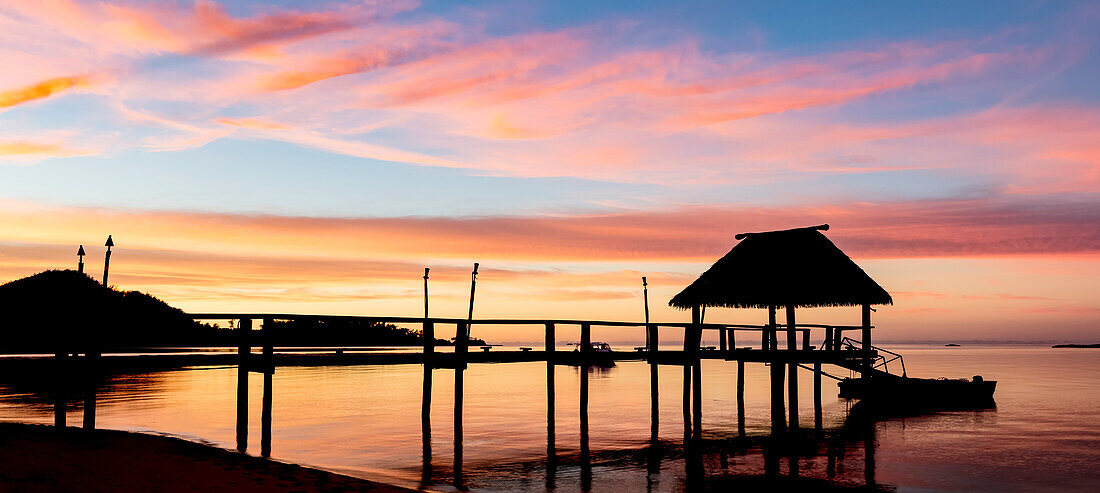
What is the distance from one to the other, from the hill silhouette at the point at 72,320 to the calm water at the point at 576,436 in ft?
9.98

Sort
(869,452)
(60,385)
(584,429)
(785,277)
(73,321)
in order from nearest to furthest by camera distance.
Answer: (60,385)
(73,321)
(869,452)
(584,429)
(785,277)

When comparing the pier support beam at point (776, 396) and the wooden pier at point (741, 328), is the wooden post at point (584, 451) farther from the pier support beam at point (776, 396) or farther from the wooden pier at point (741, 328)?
the pier support beam at point (776, 396)

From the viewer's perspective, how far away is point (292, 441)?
2164 cm

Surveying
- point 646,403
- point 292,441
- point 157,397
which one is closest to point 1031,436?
point 646,403

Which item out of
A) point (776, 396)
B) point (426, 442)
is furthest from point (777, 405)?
point (426, 442)

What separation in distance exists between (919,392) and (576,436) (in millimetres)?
16100

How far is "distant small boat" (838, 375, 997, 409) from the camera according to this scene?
32.2 meters

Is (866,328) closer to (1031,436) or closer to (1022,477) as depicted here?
(1031,436)

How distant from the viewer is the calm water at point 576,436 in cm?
1726

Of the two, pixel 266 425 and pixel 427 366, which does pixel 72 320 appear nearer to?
pixel 266 425

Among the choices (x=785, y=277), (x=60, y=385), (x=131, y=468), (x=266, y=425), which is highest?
(x=785, y=277)

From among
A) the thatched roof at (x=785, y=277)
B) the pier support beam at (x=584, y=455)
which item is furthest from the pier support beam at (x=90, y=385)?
the thatched roof at (x=785, y=277)

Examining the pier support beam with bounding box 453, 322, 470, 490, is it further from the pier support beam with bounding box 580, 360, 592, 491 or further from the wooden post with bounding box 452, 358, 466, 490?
the pier support beam with bounding box 580, 360, 592, 491

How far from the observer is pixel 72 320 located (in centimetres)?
1869
